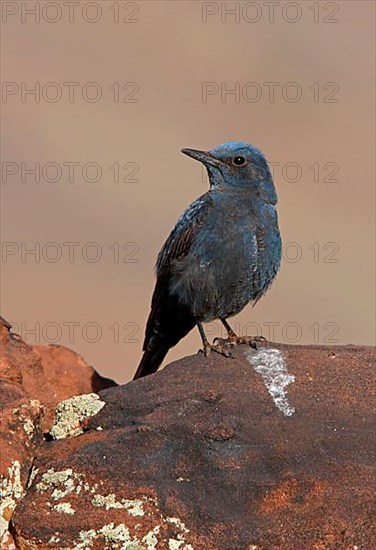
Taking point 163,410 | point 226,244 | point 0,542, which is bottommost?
point 0,542

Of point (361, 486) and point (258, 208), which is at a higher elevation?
point (258, 208)

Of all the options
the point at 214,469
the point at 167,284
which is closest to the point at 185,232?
the point at 167,284

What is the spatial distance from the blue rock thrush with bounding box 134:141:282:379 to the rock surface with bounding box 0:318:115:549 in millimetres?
955

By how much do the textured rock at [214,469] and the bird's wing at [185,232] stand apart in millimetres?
1841

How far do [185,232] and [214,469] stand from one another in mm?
2805

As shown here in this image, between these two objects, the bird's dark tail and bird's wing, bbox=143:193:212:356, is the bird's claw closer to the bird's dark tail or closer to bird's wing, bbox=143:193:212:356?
bird's wing, bbox=143:193:212:356

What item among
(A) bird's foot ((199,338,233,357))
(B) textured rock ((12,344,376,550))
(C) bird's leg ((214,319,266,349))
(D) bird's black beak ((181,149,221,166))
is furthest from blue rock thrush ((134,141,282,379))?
(B) textured rock ((12,344,376,550))

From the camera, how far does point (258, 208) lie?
742 centimetres

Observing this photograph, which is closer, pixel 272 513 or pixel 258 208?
pixel 272 513

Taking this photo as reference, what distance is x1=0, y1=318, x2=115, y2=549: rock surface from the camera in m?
4.64

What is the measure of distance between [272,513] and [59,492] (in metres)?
0.94

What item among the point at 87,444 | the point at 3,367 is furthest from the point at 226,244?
the point at 87,444

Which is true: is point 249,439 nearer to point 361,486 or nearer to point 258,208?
point 361,486

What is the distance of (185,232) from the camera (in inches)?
288
